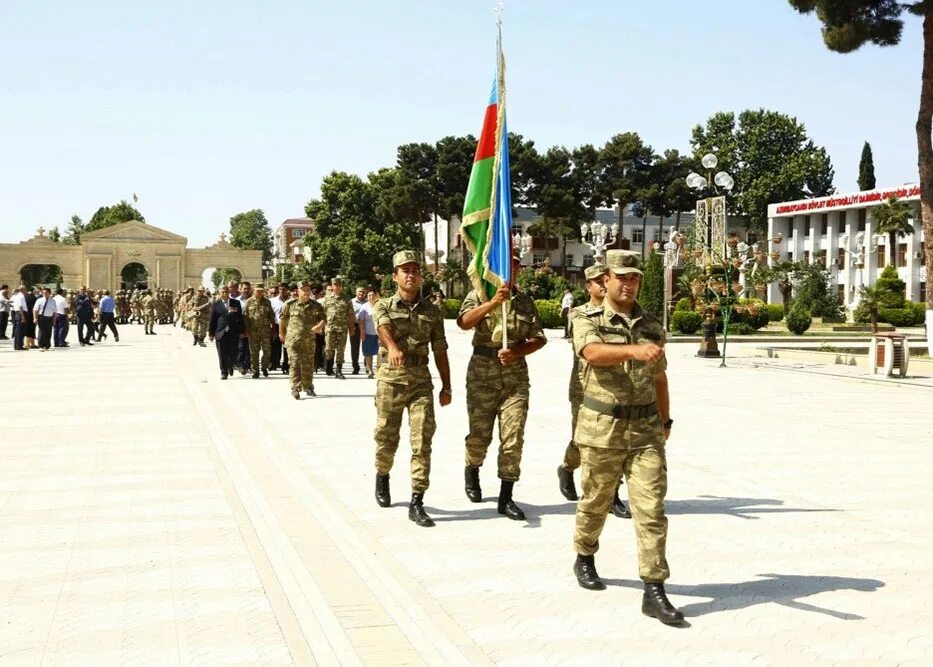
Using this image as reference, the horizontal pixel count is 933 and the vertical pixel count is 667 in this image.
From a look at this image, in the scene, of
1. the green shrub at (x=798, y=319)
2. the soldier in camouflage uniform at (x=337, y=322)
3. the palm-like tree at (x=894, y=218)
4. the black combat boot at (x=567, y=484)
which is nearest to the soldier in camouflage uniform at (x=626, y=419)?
the black combat boot at (x=567, y=484)

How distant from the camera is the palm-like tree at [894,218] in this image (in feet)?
196

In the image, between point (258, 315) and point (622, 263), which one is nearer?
point (622, 263)

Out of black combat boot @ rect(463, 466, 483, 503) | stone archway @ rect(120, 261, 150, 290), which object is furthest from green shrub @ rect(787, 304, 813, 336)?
stone archway @ rect(120, 261, 150, 290)

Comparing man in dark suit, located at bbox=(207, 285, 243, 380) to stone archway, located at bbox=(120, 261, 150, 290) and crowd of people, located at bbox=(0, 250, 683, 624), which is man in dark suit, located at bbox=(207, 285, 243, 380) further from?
stone archway, located at bbox=(120, 261, 150, 290)

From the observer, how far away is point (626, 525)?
7102 mm

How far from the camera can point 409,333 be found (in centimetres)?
723

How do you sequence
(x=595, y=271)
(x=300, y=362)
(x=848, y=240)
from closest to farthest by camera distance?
1. (x=595, y=271)
2. (x=300, y=362)
3. (x=848, y=240)

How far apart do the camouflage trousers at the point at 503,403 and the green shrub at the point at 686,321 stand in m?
29.7

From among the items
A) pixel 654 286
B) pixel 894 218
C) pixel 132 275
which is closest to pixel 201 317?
pixel 654 286

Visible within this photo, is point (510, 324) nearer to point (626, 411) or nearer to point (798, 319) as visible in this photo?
point (626, 411)

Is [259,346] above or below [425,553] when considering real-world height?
above

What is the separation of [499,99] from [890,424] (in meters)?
7.94

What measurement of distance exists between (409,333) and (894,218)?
192 feet

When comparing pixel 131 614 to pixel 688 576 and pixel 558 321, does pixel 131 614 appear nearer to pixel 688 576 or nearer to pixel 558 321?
pixel 688 576
